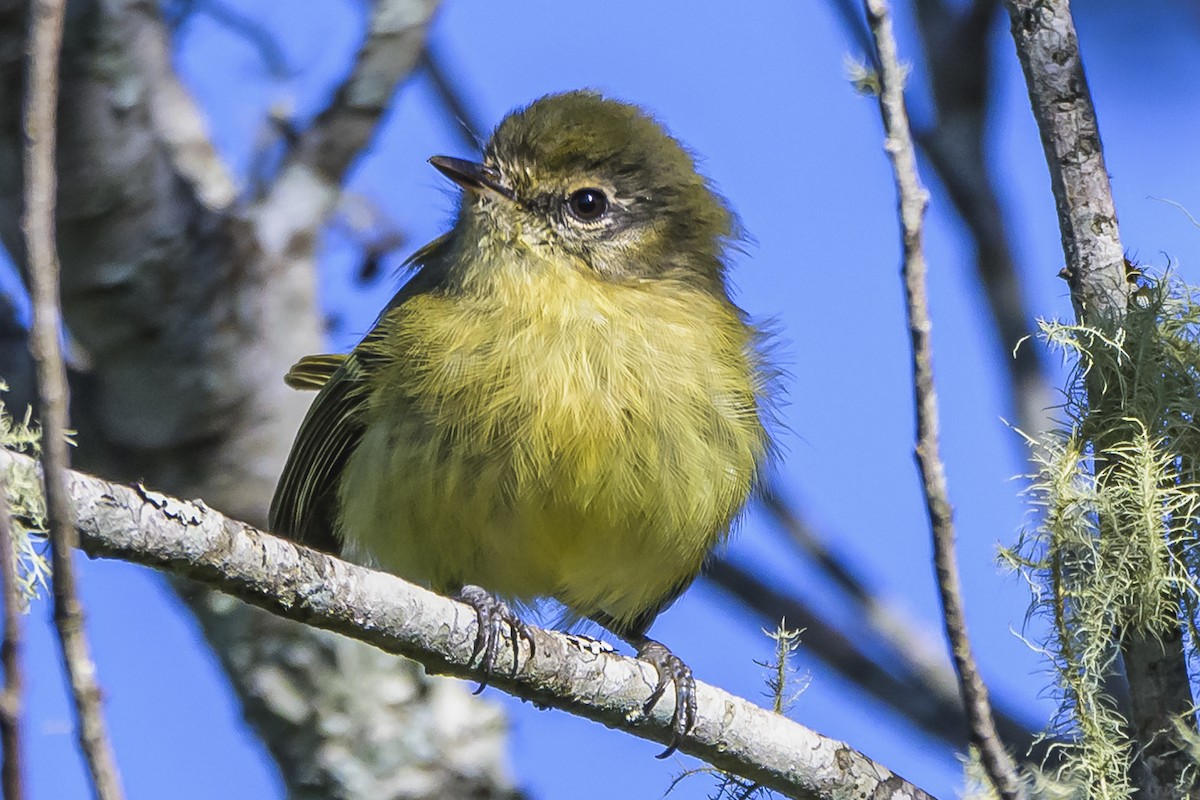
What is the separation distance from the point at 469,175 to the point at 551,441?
1.05 meters

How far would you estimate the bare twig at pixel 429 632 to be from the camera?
2.64 meters

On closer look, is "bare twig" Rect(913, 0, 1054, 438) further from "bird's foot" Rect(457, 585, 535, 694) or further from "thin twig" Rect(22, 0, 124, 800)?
"thin twig" Rect(22, 0, 124, 800)

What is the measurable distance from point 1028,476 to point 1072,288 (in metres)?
0.47

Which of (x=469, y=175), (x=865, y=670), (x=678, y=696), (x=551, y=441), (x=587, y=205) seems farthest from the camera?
(x=865, y=670)

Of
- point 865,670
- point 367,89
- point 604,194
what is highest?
point 367,89

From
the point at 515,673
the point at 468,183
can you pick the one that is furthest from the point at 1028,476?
the point at 468,183

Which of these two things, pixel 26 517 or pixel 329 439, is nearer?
pixel 26 517

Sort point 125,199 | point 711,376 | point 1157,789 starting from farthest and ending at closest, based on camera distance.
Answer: point 125,199, point 711,376, point 1157,789

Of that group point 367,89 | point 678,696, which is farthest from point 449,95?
point 678,696

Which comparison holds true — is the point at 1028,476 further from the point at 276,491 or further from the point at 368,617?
the point at 276,491

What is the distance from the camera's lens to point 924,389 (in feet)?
8.16

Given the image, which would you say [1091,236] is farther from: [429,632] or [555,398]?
[429,632]

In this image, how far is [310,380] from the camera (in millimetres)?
5391

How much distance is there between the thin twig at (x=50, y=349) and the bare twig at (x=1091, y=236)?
228cm
